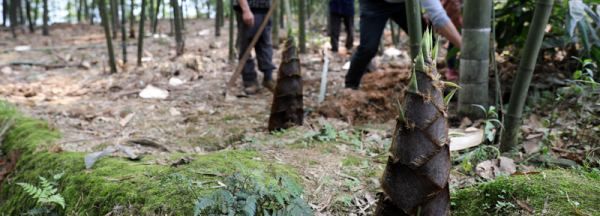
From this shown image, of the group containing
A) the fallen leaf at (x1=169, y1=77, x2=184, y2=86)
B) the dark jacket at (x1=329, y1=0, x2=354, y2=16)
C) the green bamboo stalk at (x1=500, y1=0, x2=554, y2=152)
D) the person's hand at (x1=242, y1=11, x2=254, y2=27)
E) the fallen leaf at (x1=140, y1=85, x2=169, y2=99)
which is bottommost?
the fallen leaf at (x1=140, y1=85, x2=169, y2=99)

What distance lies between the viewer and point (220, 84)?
594 cm

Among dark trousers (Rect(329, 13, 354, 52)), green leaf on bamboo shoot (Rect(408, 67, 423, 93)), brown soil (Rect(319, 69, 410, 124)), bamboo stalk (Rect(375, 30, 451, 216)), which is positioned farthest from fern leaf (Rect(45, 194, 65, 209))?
dark trousers (Rect(329, 13, 354, 52))

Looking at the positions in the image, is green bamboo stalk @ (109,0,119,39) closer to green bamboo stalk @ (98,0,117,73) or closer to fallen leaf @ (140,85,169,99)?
green bamboo stalk @ (98,0,117,73)

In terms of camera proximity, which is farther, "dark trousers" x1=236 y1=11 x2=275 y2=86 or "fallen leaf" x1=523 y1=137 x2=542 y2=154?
"dark trousers" x1=236 y1=11 x2=275 y2=86

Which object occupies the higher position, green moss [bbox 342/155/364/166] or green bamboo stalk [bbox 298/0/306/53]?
green bamboo stalk [bbox 298/0/306/53]

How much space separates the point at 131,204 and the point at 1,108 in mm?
2993

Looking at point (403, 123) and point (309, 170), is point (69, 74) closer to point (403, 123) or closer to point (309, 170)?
point (309, 170)

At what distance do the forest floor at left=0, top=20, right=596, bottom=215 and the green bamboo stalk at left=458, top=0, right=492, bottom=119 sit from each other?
58 cm

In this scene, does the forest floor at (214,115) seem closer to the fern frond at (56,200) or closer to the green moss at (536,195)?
the green moss at (536,195)

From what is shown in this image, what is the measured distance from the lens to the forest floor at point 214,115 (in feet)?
8.26

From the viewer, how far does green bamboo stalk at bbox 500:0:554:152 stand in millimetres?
2207

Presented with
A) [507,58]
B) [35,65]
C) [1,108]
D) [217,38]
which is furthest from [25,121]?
[217,38]

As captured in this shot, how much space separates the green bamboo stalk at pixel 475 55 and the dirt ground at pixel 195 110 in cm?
58

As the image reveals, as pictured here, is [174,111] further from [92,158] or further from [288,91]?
[92,158]
